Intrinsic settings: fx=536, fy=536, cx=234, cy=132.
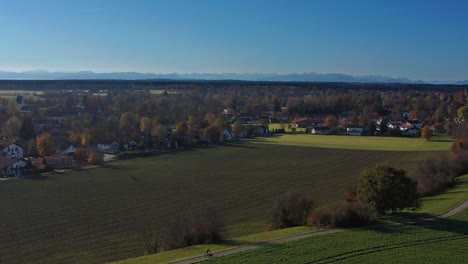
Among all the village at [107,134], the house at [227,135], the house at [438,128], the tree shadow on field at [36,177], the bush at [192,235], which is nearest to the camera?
the bush at [192,235]

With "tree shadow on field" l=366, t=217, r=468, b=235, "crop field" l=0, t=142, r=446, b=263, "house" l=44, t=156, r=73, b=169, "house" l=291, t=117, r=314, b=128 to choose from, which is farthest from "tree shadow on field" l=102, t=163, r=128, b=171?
"house" l=291, t=117, r=314, b=128

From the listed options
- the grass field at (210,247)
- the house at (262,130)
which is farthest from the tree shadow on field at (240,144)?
the grass field at (210,247)

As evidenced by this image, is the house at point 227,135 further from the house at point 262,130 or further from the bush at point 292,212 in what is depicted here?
the bush at point 292,212

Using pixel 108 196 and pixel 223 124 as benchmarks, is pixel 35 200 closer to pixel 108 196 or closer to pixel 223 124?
pixel 108 196

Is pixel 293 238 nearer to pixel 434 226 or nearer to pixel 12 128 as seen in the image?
pixel 434 226

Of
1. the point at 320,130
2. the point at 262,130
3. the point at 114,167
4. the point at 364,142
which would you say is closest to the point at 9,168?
the point at 114,167

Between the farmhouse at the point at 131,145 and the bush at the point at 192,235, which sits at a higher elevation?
the bush at the point at 192,235

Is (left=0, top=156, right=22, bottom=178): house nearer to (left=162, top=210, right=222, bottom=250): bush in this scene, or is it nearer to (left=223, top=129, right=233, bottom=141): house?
(left=162, top=210, right=222, bottom=250): bush
